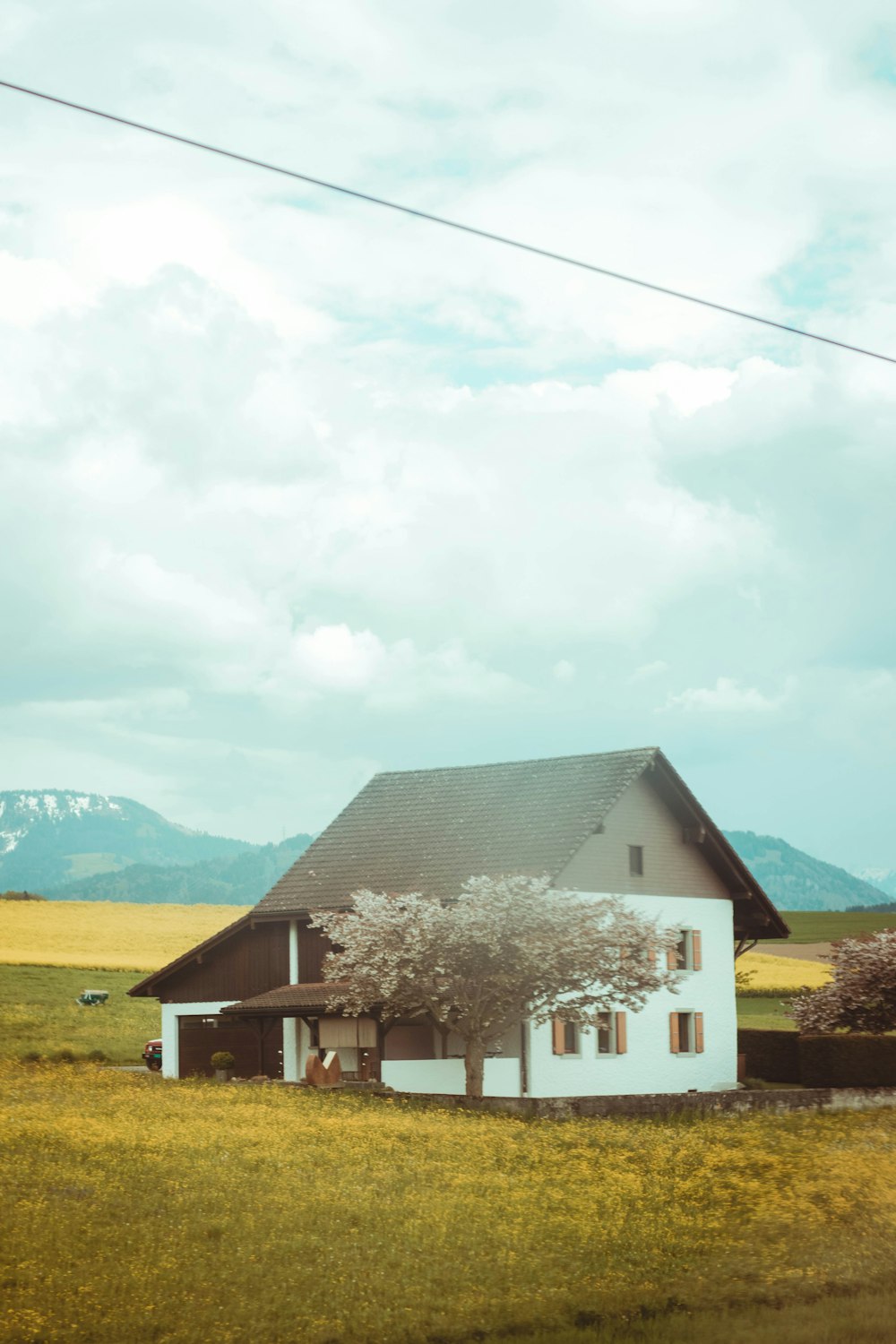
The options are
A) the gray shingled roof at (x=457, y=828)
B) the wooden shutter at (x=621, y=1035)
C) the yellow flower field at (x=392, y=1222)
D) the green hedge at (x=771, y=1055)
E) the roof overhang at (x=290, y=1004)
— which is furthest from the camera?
the green hedge at (x=771, y=1055)

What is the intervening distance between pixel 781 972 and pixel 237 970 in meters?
39.8

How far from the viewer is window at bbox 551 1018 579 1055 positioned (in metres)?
41.2

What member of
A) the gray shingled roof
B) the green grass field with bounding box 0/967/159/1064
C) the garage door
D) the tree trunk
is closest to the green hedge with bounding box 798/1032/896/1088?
the gray shingled roof

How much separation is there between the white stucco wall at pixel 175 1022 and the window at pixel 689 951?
42.8 ft

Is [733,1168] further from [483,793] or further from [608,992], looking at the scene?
[483,793]

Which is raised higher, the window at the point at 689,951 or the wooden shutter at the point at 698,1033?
the window at the point at 689,951

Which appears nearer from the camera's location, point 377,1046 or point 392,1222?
point 392,1222

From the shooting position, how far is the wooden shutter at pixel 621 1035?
43.3 m

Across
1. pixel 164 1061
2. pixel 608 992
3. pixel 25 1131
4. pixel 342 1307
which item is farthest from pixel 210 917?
pixel 342 1307

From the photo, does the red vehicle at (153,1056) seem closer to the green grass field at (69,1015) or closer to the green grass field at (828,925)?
the green grass field at (69,1015)

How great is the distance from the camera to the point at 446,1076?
133 ft

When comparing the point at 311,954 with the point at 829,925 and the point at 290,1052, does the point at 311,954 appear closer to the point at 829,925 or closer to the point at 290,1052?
the point at 290,1052

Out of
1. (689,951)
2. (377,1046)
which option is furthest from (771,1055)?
(377,1046)

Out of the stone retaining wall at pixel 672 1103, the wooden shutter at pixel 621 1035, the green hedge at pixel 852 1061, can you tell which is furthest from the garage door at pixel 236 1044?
the green hedge at pixel 852 1061
